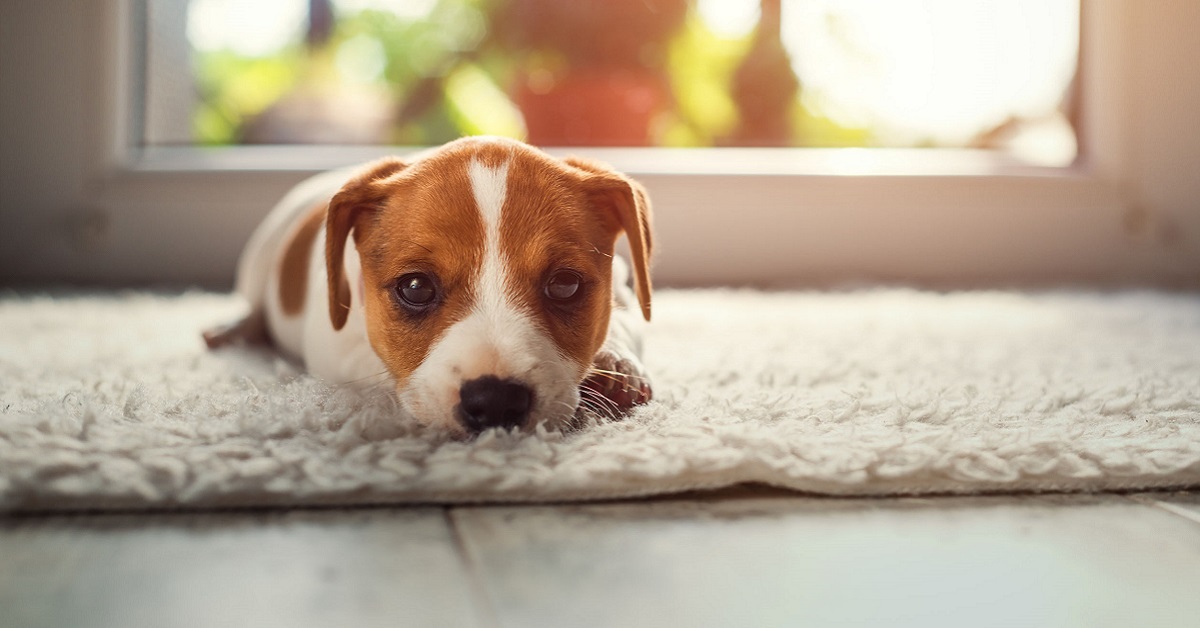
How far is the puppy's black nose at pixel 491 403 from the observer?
136 cm

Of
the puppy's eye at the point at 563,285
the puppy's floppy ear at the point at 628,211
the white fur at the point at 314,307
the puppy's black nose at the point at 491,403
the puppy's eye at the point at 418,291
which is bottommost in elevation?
the white fur at the point at 314,307

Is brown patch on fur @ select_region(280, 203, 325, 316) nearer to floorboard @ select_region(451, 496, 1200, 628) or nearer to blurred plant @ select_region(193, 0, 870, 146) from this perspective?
floorboard @ select_region(451, 496, 1200, 628)

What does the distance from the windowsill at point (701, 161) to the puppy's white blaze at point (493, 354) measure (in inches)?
90.7

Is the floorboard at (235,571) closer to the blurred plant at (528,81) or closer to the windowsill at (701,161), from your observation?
the windowsill at (701,161)

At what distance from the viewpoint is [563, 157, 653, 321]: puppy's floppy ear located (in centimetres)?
172

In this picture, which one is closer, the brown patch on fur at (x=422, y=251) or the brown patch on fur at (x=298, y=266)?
the brown patch on fur at (x=422, y=251)

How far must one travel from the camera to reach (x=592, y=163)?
73.4 inches

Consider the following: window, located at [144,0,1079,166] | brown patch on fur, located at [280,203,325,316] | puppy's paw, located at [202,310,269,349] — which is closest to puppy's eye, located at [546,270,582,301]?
brown patch on fur, located at [280,203,325,316]

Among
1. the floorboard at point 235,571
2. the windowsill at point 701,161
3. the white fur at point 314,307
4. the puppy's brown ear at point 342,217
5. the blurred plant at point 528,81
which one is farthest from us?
the blurred plant at point 528,81

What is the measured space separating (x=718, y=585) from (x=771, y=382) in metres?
0.92

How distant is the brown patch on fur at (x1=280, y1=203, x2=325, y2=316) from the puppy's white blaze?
0.84 meters

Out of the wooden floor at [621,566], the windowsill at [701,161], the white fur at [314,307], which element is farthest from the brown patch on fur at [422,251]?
the windowsill at [701,161]

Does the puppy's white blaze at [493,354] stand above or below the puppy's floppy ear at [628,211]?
below

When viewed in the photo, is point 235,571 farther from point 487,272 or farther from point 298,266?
point 298,266
